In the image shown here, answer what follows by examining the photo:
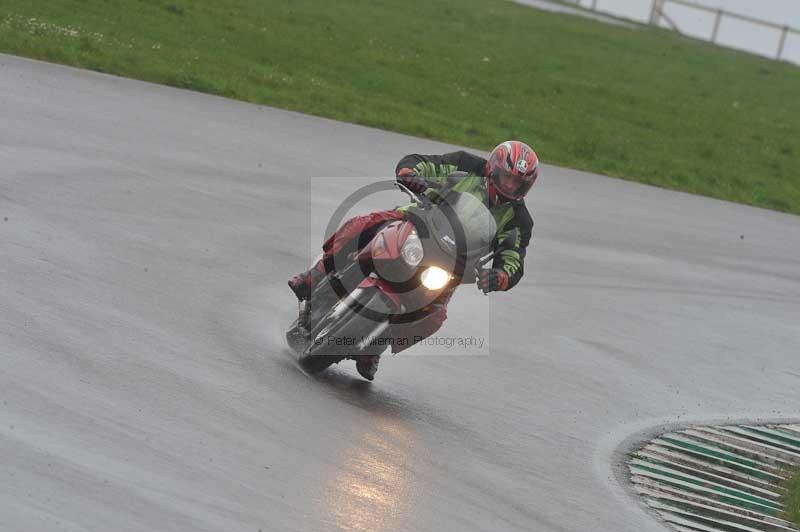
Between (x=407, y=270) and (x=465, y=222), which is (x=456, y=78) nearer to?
(x=465, y=222)

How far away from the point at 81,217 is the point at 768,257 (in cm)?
1045

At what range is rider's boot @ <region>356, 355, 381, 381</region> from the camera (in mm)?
9375

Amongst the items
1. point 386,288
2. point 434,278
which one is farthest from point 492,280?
point 386,288

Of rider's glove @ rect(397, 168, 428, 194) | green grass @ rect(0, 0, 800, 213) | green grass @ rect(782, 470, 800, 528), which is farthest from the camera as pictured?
green grass @ rect(0, 0, 800, 213)

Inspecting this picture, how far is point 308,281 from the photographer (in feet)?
32.2

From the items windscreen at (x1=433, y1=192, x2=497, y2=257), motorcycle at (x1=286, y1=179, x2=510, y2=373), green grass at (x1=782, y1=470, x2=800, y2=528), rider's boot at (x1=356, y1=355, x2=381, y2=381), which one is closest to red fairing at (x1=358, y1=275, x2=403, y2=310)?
motorcycle at (x1=286, y1=179, x2=510, y2=373)

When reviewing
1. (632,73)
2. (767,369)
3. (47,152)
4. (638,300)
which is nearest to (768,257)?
(638,300)

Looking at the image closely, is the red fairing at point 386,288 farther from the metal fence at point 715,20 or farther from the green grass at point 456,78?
the metal fence at point 715,20

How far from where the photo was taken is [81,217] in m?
11.8

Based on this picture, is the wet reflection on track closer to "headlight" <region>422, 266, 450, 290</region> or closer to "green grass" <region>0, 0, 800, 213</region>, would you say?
"headlight" <region>422, 266, 450, 290</region>

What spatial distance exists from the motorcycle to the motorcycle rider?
0.12 meters

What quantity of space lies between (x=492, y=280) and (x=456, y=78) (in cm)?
2131

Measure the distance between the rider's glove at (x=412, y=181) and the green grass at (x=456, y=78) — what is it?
43.9 ft

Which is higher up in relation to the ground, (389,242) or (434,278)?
(389,242)
